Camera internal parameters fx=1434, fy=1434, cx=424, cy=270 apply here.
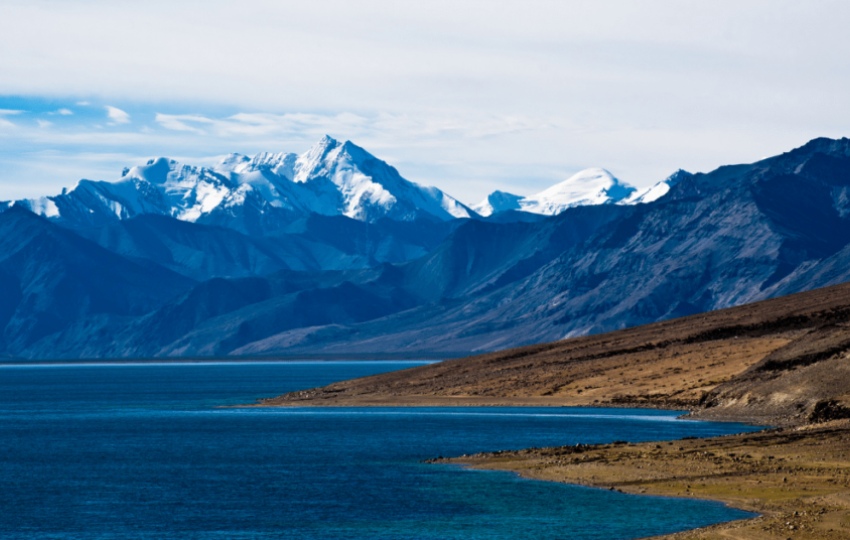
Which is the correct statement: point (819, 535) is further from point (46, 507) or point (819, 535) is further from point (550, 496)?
point (46, 507)

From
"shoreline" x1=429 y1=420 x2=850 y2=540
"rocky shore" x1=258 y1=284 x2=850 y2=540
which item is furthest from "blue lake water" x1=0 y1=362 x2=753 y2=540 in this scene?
"rocky shore" x1=258 y1=284 x2=850 y2=540

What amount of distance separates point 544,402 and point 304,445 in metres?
65.9

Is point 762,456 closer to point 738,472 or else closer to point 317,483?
point 738,472

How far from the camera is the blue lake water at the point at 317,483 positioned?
75750 millimetres

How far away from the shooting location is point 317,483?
9775cm

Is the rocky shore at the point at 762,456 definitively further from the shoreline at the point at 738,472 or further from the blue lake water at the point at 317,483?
the blue lake water at the point at 317,483

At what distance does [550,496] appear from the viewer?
85.8 meters

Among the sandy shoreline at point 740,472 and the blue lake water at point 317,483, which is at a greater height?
the sandy shoreline at point 740,472

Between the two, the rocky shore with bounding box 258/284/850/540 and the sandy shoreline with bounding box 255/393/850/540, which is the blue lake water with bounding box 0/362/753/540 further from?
the rocky shore with bounding box 258/284/850/540

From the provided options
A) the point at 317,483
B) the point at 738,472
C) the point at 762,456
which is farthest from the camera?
the point at 317,483

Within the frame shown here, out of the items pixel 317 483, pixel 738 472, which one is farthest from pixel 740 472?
pixel 317 483

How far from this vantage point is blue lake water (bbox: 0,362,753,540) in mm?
75750

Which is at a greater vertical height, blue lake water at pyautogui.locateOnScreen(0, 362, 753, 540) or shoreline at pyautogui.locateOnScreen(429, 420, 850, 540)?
shoreline at pyautogui.locateOnScreen(429, 420, 850, 540)

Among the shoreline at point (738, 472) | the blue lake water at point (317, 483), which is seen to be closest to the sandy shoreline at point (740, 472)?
the shoreline at point (738, 472)
